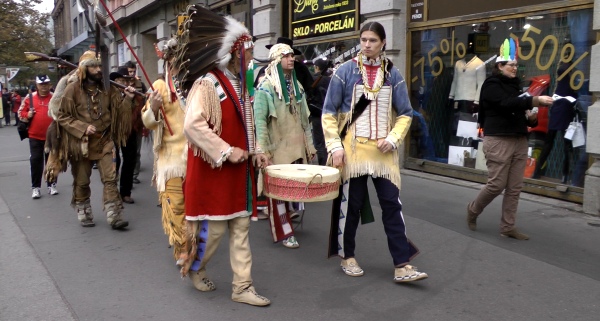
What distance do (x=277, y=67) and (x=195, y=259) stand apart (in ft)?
7.63

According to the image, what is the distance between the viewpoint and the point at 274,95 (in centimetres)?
585

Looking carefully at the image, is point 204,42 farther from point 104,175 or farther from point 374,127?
point 104,175

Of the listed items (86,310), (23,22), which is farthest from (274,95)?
(23,22)

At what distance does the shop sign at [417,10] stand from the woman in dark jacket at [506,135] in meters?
4.04

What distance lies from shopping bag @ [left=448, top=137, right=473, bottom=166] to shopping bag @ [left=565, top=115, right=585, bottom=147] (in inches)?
68.5

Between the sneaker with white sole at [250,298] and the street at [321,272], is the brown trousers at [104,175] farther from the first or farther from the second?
the sneaker with white sole at [250,298]

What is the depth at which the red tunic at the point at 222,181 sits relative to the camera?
4.01 metres

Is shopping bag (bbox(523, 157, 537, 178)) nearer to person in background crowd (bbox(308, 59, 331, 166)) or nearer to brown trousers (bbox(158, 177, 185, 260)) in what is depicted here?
person in background crowd (bbox(308, 59, 331, 166))

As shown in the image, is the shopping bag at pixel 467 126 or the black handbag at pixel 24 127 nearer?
the shopping bag at pixel 467 126

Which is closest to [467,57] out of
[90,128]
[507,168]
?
[507,168]

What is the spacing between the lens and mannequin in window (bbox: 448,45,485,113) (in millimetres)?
8625

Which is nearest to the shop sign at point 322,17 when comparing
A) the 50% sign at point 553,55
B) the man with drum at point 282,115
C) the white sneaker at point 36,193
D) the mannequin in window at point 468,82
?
the mannequin in window at point 468,82

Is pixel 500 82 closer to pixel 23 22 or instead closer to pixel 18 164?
pixel 18 164

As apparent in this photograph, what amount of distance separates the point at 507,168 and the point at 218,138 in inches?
122
